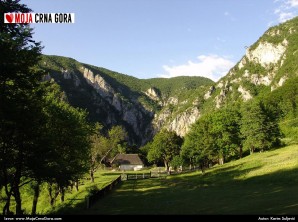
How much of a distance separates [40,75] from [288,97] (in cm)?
14502

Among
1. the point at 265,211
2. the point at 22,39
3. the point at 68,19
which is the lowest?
the point at 265,211

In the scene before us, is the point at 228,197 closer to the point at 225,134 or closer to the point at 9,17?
the point at 9,17

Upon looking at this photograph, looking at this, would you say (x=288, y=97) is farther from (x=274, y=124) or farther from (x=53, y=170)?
(x=53, y=170)

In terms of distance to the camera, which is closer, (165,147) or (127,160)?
(165,147)

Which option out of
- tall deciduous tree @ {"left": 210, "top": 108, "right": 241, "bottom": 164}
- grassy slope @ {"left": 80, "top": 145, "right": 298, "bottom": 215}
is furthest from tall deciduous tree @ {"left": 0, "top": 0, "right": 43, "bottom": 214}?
tall deciduous tree @ {"left": 210, "top": 108, "right": 241, "bottom": 164}

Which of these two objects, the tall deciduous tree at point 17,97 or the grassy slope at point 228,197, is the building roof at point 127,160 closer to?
the grassy slope at point 228,197

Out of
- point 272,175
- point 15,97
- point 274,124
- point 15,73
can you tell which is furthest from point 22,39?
point 274,124

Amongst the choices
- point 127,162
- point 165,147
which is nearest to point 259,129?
point 165,147

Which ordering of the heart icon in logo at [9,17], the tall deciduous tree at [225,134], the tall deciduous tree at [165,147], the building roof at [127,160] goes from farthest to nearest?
the building roof at [127,160] < the tall deciduous tree at [165,147] < the tall deciduous tree at [225,134] < the heart icon in logo at [9,17]

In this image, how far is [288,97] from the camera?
148 m

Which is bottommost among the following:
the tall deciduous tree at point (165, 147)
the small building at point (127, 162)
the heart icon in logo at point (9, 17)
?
the small building at point (127, 162)

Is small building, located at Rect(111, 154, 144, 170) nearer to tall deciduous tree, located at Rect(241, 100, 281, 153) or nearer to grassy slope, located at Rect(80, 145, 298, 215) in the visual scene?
tall deciduous tree, located at Rect(241, 100, 281, 153)

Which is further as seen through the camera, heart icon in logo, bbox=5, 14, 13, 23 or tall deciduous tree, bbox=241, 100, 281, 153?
tall deciduous tree, bbox=241, 100, 281, 153

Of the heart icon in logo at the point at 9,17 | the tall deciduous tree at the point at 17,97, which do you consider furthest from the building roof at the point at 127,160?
the heart icon in logo at the point at 9,17
